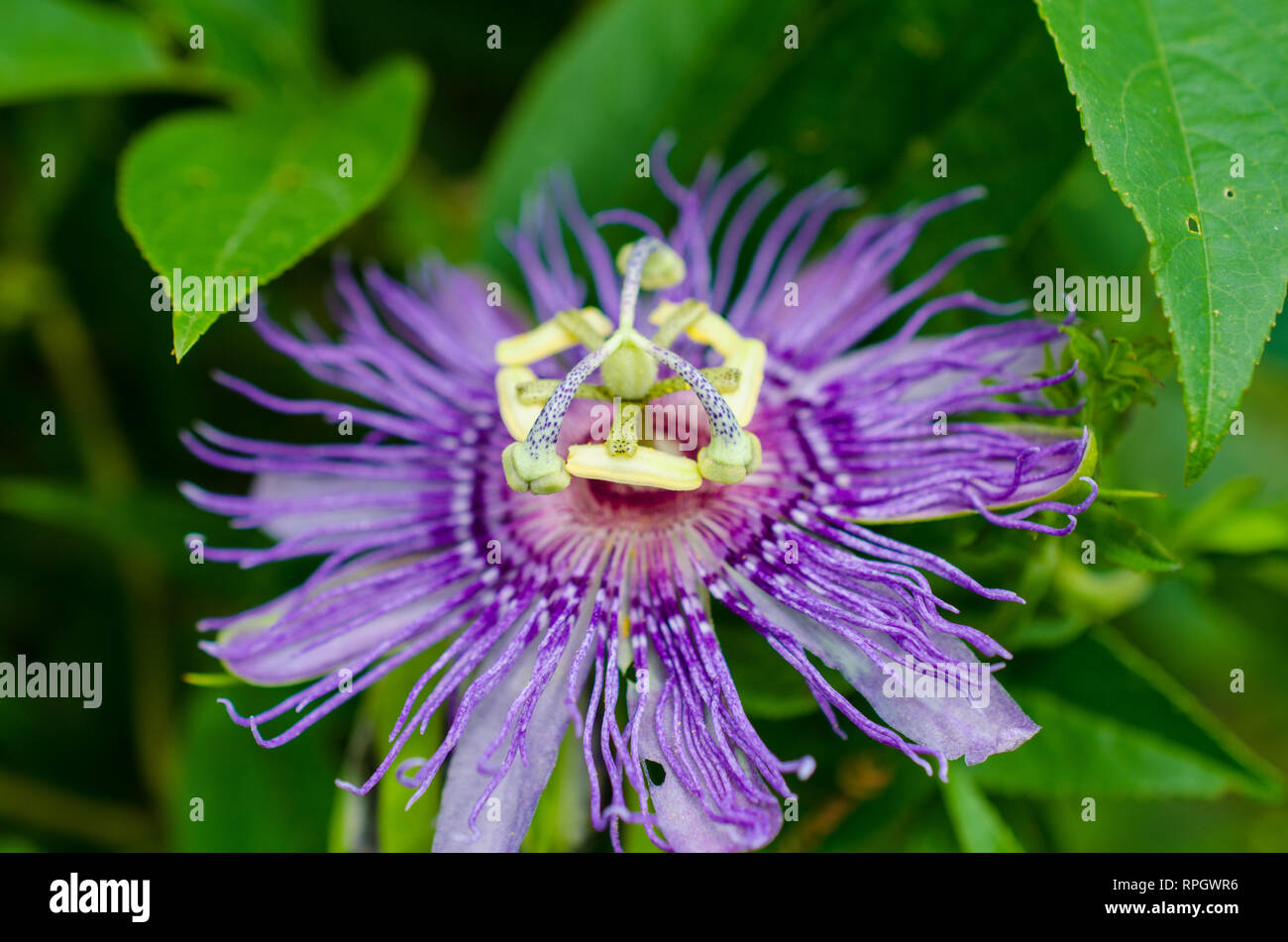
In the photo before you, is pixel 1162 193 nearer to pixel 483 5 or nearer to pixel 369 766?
pixel 369 766

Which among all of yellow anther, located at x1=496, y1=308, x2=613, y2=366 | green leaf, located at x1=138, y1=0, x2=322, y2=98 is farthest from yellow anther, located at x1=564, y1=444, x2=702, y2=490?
green leaf, located at x1=138, y1=0, x2=322, y2=98

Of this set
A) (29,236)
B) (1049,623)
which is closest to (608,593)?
(1049,623)

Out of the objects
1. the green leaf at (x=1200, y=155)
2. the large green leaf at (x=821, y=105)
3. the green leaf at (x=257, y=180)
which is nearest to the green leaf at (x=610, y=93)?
the large green leaf at (x=821, y=105)

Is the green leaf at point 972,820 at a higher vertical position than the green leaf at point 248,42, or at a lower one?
lower

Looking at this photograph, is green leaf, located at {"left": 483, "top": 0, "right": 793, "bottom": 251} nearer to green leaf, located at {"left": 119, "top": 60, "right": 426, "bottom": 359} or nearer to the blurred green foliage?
the blurred green foliage

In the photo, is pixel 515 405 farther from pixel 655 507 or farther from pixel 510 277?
pixel 510 277

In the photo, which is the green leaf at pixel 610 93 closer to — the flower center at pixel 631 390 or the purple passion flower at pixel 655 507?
the purple passion flower at pixel 655 507

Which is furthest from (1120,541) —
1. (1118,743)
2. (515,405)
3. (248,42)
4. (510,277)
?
(248,42)
